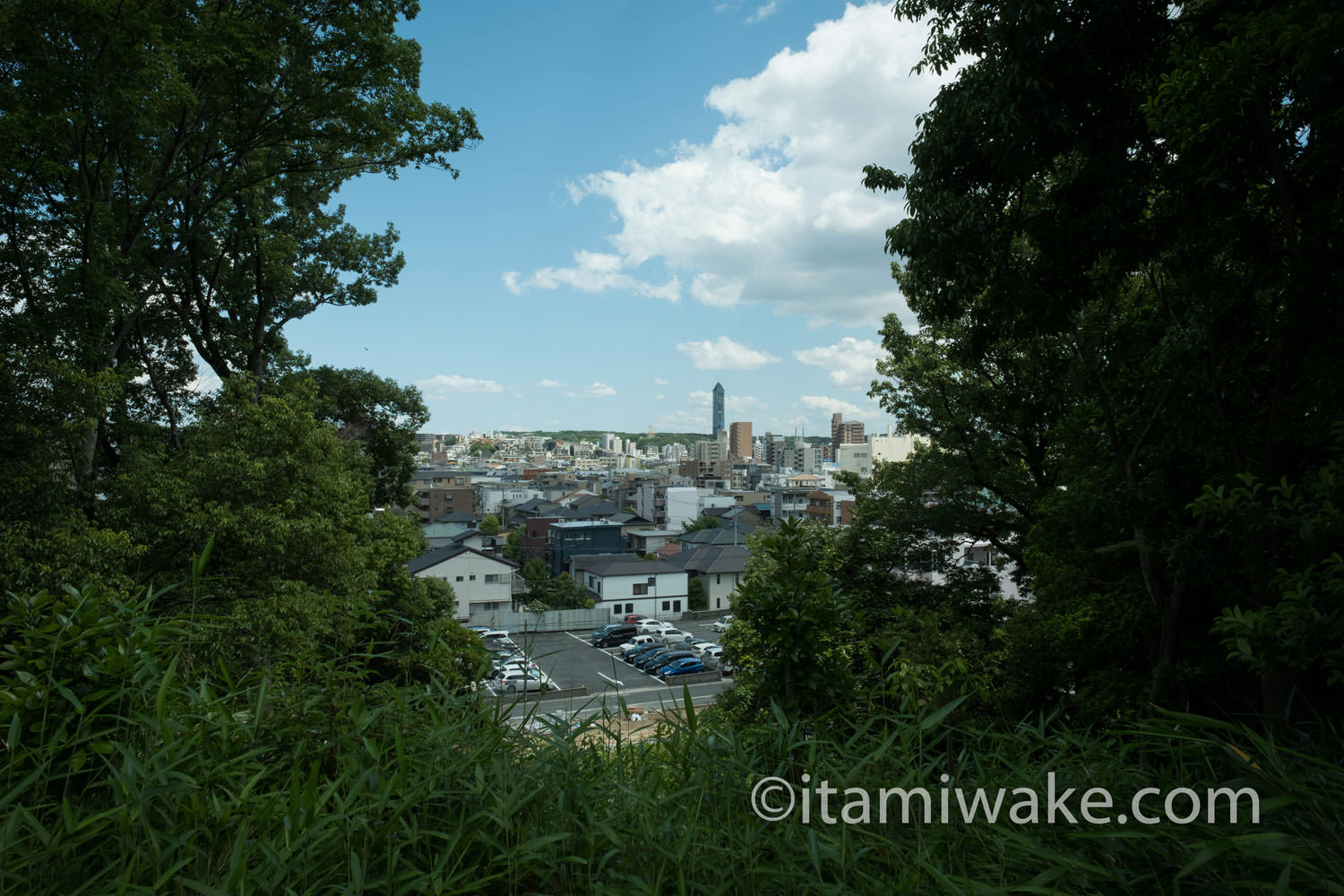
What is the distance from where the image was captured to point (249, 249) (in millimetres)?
11328

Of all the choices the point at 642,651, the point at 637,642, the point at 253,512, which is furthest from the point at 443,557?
the point at 253,512

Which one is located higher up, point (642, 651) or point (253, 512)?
point (253, 512)

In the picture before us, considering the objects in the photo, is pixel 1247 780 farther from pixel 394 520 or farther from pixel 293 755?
pixel 394 520

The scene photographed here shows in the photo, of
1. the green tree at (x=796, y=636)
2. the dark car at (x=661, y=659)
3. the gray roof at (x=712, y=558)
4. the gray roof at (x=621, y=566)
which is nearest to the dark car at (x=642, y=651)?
the dark car at (x=661, y=659)

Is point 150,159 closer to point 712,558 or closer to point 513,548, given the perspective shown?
point 712,558

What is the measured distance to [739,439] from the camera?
110 metres

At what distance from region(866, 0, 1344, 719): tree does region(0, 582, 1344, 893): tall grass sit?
8.76 feet

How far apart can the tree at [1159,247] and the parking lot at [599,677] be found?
293cm

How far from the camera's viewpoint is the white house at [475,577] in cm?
2475

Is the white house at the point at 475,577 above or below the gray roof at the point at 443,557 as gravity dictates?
below

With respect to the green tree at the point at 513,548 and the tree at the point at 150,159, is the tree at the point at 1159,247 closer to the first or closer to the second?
the tree at the point at 150,159

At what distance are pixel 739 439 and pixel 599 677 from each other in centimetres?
10805

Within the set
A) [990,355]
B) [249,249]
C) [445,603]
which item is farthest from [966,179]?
[445,603]

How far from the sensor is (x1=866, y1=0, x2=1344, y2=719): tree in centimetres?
323
